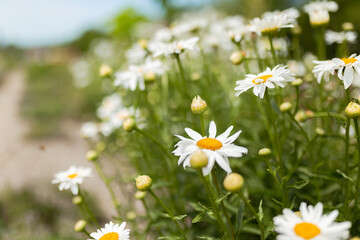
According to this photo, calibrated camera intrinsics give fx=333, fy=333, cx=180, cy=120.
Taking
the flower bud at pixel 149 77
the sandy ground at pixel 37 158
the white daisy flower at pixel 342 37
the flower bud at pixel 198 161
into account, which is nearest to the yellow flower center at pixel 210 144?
the flower bud at pixel 198 161

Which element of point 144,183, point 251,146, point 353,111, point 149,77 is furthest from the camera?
point 251,146

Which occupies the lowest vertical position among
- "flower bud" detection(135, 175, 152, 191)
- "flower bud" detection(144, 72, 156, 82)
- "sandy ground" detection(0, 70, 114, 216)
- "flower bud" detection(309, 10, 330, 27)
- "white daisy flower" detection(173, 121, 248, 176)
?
"sandy ground" detection(0, 70, 114, 216)

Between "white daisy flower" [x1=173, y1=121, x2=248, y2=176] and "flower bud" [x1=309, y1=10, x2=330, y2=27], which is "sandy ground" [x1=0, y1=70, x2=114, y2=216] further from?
"flower bud" [x1=309, y1=10, x2=330, y2=27]

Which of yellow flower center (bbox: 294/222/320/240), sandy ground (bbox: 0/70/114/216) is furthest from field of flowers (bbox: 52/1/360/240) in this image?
sandy ground (bbox: 0/70/114/216)

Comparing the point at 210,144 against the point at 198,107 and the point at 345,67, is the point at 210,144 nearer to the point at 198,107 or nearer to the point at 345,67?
the point at 198,107

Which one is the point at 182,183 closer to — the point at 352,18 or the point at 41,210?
the point at 41,210

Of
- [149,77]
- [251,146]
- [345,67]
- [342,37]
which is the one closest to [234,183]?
[345,67]

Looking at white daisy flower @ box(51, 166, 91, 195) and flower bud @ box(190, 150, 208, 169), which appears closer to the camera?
flower bud @ box(190, 150, 208, 169)
